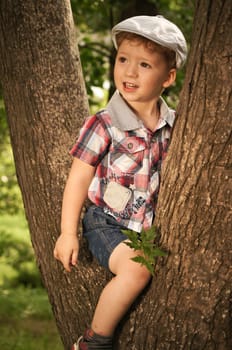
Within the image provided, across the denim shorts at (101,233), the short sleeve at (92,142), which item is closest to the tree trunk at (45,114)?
the denim shorts at (101,233)

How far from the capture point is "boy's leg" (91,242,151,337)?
9.05ft

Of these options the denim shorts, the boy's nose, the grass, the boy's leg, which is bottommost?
the grass

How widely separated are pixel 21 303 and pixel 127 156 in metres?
3.89

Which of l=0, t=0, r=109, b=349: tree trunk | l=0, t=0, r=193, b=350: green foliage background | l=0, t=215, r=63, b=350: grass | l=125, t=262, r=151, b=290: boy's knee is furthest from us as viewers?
l=0, t=0, r=193, b=350: green foliage background

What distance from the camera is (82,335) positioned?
314cm

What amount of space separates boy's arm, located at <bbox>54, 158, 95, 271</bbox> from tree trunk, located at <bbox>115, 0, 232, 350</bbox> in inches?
15.4

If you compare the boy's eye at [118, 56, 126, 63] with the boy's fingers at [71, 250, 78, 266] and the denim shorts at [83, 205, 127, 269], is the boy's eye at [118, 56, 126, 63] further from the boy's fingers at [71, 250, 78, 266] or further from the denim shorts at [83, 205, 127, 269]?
the boy's fingers at [71, 250, 78, 266]

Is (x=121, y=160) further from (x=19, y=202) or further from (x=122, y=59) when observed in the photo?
(x=19, y=202)

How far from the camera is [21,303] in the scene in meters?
6.48

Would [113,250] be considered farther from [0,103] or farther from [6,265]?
[6,265]

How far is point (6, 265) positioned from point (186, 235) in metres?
6.03

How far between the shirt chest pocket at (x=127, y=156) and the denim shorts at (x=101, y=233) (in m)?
0.22

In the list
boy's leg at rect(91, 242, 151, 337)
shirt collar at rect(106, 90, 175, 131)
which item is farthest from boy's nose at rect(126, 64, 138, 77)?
boy's leg at rect(91, 242, 151, 337)

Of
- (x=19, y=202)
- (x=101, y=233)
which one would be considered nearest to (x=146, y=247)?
(x=101, y=233)
